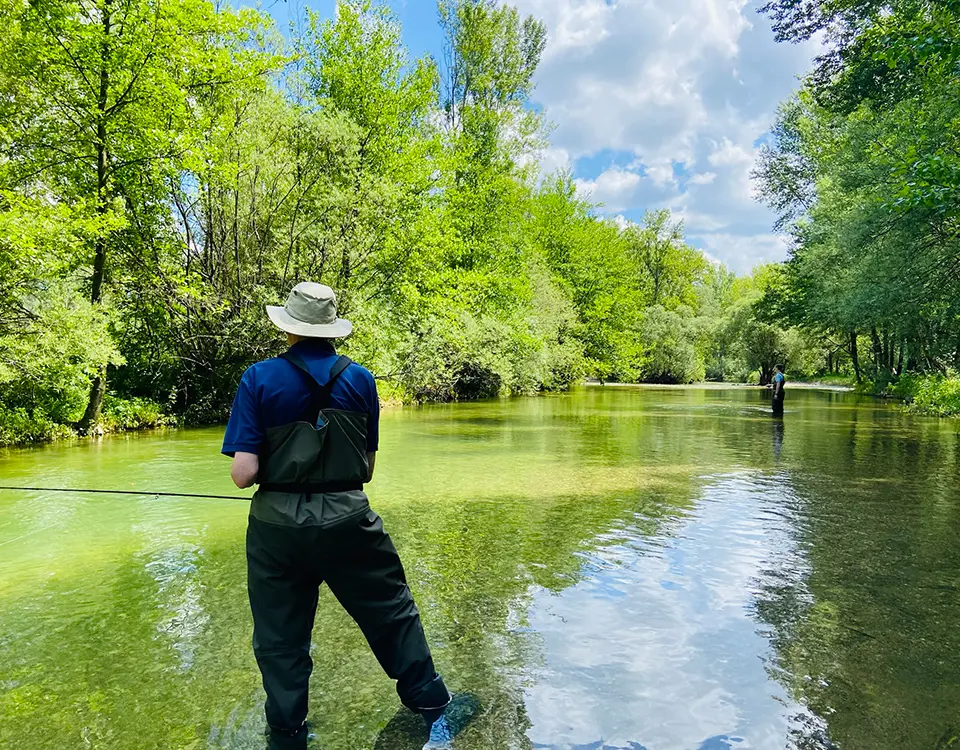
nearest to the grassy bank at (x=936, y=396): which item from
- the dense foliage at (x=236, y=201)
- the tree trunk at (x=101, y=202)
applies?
the dense foliage at (x=236, y=201)

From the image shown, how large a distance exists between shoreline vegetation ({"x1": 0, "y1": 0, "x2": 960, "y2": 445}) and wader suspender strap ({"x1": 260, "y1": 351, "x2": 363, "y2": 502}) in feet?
34.5

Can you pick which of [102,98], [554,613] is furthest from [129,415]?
[554,613]

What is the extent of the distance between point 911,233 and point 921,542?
1669 cm

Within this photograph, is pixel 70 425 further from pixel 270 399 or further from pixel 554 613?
pixel 270 399

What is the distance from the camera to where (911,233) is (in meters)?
20.1

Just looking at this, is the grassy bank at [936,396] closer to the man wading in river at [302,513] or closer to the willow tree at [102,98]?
the willow tree at [102,98]

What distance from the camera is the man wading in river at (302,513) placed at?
3.01m

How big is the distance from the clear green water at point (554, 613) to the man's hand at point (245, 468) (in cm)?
131

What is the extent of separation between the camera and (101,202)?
1477 cm

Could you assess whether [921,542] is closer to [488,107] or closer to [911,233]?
[911,233]

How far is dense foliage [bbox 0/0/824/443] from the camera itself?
46.4 feet

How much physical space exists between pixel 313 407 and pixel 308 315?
0.48 metres

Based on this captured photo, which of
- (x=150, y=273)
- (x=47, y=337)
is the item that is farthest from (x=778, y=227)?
(x=47, y=337)

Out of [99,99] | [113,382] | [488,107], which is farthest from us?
[488,107]
